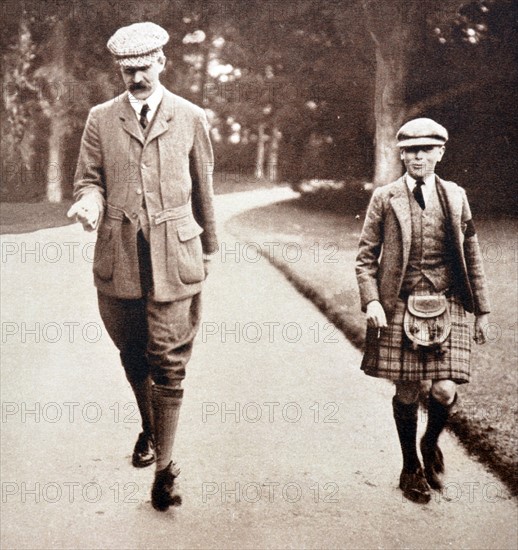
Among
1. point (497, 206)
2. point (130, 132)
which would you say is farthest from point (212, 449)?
point (497, 206)

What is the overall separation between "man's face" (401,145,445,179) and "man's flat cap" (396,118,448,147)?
0.02 metres

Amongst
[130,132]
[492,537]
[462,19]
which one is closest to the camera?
[130,132]

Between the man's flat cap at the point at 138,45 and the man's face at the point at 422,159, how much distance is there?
106cm

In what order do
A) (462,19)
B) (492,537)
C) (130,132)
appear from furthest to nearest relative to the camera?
1. (462,19)
2. (492,537)
3. (130,132)

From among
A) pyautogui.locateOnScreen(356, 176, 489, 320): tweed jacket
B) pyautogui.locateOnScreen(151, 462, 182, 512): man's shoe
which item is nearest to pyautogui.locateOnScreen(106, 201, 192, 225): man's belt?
pyautogui.locateOnScreen(356, 176, 489, 320): tweed jacket

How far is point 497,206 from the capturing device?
9.92ft

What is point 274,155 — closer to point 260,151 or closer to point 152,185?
point 260,151

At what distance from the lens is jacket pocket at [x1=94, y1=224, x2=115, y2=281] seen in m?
2.76

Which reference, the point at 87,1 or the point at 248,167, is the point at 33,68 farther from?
the point at 248,167

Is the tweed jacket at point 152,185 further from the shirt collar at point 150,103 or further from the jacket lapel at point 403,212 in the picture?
the jacket lapel at point 403,212

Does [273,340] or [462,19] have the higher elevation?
[462,19]

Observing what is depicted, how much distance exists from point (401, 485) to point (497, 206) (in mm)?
1230

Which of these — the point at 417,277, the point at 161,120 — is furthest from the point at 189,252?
the point at 417,277

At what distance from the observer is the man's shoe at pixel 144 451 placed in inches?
117
